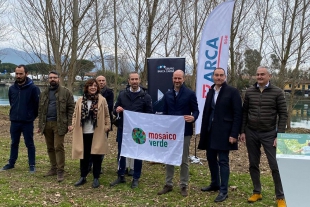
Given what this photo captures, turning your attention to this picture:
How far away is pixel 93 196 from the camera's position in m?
4.97

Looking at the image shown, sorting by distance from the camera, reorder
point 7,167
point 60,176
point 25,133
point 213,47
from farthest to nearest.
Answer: point 213,47 → point 7,167 → point 25,133 → point 60,176

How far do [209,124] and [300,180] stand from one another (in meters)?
1.65

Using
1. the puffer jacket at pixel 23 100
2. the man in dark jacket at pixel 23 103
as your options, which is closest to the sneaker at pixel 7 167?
the man in dark jacket at pixel 23 103

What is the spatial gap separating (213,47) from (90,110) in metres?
3.27

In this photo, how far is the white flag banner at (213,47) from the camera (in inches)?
271

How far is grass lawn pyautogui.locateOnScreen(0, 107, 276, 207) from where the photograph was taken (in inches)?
186

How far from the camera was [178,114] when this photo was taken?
499 centimetres

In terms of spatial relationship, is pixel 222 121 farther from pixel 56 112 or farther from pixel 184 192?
pixel 56 112

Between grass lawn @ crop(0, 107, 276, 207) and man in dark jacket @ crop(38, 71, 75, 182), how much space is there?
1.82ft

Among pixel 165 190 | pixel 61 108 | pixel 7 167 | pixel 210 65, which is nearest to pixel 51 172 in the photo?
pixel 7 167

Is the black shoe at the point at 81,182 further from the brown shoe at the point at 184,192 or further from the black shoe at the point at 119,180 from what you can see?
the brown shoe at the point at 184,192

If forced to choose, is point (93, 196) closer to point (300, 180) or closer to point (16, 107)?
point (16, 107)

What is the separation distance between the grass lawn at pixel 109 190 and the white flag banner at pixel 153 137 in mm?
603

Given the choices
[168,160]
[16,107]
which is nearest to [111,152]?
[16,107]
